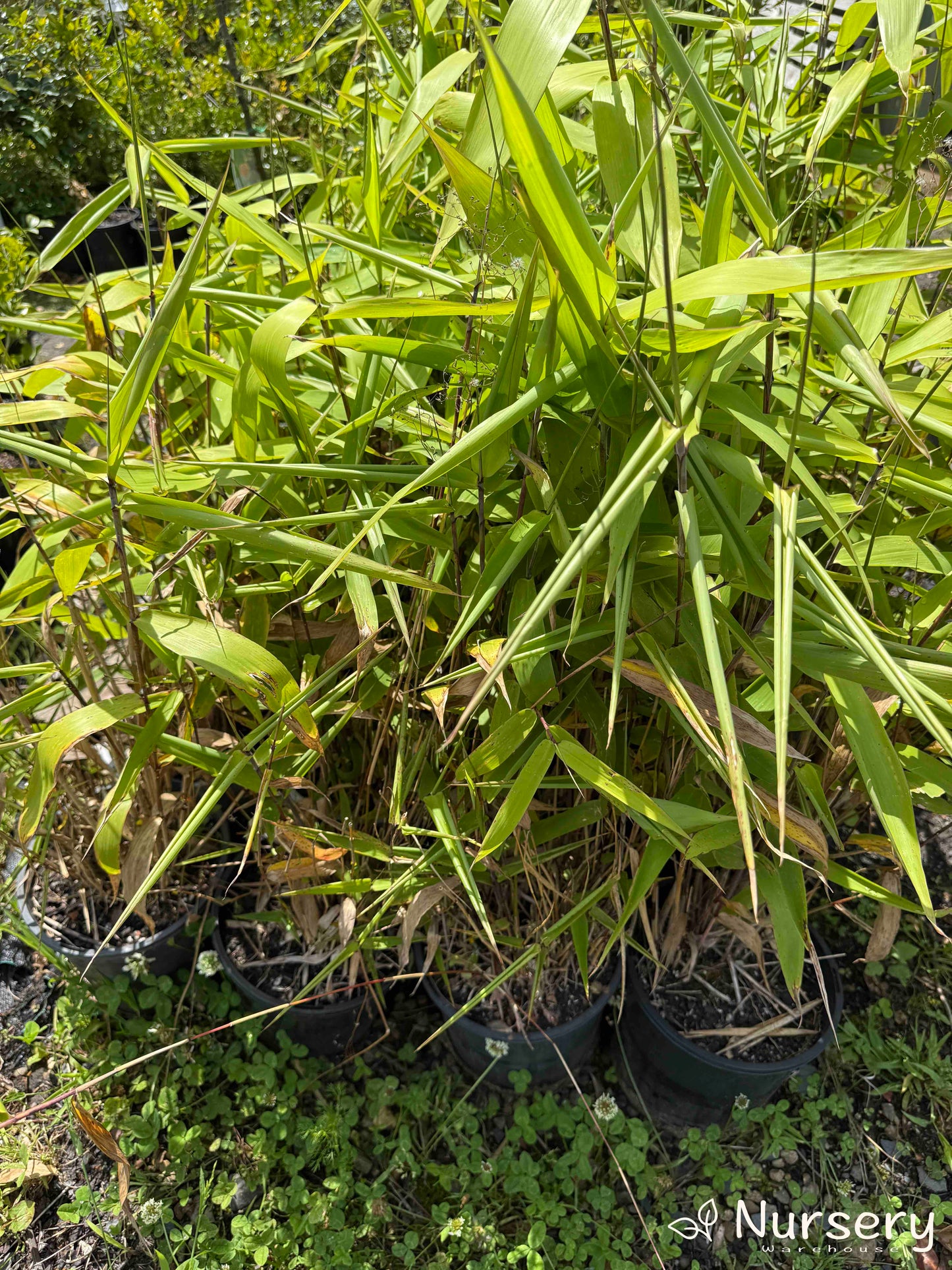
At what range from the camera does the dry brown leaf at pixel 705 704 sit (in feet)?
1.98

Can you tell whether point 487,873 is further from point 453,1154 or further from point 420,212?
point 420,212

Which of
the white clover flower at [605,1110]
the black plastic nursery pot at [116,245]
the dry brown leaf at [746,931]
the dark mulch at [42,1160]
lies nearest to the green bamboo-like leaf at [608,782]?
the dry brown leaf at [746,931]

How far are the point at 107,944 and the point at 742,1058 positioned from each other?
2.70ft

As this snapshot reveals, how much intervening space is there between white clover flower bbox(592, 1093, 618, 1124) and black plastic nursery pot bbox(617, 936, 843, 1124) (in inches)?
1.9

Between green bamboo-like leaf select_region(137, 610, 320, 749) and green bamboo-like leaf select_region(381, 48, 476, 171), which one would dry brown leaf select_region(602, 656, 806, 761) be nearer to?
green bamboo-like leaf select_region(137, 610, 320, 749)

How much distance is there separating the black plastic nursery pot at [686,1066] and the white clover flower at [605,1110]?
47 millimetres

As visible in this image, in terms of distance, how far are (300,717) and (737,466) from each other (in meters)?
0.40

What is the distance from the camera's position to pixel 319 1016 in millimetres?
1027

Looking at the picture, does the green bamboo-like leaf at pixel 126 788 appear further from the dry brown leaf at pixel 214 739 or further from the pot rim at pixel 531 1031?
the pot rim at pixel 531 1031

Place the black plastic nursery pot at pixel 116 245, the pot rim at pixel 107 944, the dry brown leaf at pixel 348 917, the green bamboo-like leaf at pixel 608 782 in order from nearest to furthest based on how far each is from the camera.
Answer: the green bamboo-like leaf at pixel 608 782 < the dry brown leaf at pixel 348 917 < the pot rim at pixel 107 944 < the black plastic nursery pot at pixel 116 245

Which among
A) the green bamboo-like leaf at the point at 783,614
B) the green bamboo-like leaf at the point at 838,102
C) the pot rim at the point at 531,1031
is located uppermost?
the green bamboo-like leaf at the point at 838,102

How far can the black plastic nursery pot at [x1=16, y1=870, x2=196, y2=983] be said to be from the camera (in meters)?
1.06

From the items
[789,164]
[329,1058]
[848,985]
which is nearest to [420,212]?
[789,164]

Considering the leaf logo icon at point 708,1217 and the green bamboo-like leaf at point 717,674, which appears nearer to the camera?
the green bamboo-like leaf at point 717,674
